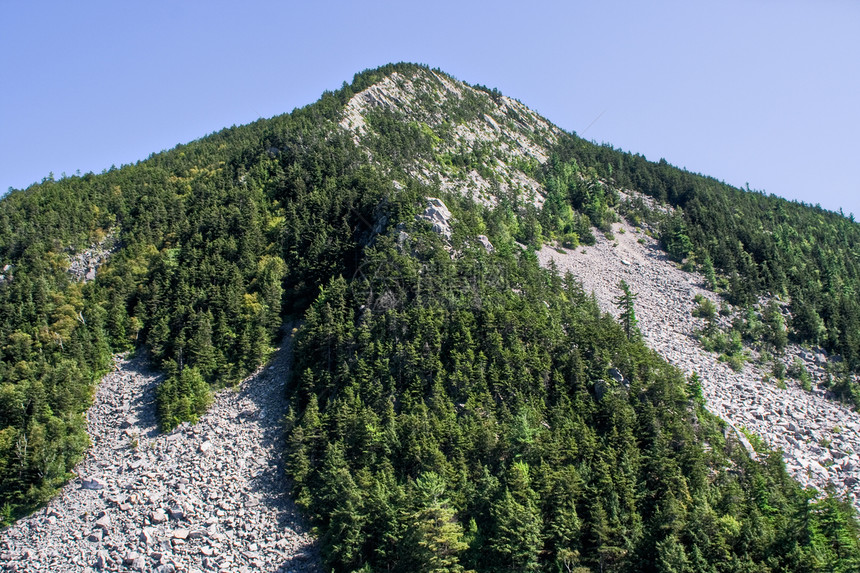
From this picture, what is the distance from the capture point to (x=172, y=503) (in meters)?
49.0

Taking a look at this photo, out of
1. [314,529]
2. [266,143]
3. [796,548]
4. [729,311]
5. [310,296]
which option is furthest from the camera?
[266,143]

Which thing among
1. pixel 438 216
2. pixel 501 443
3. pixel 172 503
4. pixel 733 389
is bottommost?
pixel 172 503

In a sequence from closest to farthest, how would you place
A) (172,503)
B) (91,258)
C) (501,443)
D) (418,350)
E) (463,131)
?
1. (172,503)
2. (501,443)
3. (418,350)
4. (91,258)
5. (463,131)

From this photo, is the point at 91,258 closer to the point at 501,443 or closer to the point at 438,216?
the point at 438,216

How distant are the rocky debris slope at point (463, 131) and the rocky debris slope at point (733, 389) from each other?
84.6ft

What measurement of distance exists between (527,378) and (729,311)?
150 ft

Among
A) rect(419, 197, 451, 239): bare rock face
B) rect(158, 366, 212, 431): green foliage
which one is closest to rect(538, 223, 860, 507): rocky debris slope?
rect(419, 197, 451, 239): bare rock face

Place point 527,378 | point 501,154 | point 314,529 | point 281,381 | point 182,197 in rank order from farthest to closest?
point 501,154, point 182,197, point 281,381, point 527,378, point 314,529

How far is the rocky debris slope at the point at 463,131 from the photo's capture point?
362ft

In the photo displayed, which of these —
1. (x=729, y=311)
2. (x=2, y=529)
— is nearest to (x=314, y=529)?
(x=2, y=529)

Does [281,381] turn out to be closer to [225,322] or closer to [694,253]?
[225,322]

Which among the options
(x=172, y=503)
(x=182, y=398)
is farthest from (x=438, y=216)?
(x=172, y=503)

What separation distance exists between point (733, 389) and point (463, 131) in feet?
287

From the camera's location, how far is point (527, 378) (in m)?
57.2
